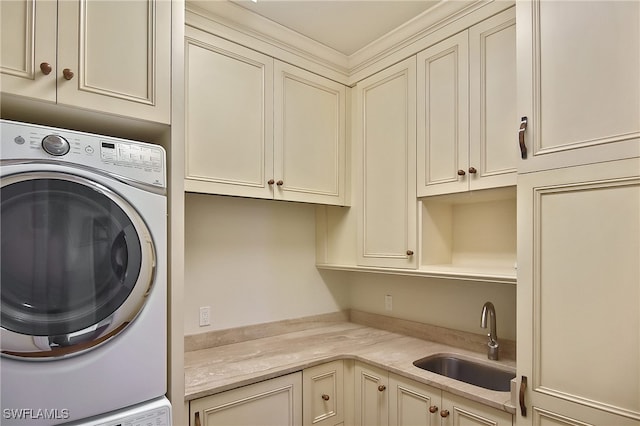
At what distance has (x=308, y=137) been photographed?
2264mm

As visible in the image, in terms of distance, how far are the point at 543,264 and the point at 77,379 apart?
1523 millimetres

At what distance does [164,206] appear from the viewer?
132 centimetres

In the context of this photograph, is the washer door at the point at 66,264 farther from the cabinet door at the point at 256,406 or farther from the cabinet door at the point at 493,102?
the cabinet door at the point at 493,102

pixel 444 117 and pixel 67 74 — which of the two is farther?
pixel 444 117

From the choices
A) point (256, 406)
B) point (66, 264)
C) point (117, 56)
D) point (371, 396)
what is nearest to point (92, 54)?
point (117, 56)

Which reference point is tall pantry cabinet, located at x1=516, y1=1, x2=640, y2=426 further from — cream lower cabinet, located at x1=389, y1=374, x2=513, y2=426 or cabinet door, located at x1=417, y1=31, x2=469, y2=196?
cabinet door, located at x1=417, y1=31, x2=469, y2=196

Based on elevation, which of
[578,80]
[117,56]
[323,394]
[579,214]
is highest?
[117,56]

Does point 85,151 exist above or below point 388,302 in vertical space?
above

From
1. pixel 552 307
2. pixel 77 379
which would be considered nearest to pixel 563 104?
pixel 552 307

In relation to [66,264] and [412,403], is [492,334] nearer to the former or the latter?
[412,403]

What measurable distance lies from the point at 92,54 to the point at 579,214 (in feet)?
5.47

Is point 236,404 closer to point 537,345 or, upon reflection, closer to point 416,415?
point 416,415

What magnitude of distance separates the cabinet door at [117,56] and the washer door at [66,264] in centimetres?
31

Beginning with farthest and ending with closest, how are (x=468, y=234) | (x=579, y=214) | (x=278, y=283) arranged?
(x=278, y=283), (x=468, y=234), (x=579, y=214)
